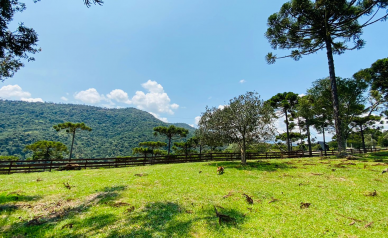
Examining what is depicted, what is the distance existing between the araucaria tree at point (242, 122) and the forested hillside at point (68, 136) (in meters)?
77.9

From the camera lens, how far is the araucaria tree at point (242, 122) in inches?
652

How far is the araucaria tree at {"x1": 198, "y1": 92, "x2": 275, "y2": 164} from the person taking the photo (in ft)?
54.3

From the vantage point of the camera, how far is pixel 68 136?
4636 inches

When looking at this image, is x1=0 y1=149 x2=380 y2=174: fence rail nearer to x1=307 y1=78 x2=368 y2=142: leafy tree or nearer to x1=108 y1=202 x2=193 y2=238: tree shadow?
x1=307 y1=78 x2=368 y2=142: leafy tree

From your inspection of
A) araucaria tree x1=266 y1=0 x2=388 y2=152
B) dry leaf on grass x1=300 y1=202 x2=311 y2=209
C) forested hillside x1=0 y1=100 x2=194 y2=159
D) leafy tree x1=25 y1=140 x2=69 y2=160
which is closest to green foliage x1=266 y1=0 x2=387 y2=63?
araucaria tree x1=266 y1=0 x2=388 y2=152

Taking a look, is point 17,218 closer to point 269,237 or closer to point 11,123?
point 269,237

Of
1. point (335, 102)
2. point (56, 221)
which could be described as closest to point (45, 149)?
point (56, 221)

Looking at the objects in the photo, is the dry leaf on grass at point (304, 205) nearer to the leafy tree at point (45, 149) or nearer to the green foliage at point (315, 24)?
the green foliage at point (315, 24)

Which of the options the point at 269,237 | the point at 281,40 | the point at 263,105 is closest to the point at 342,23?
the point at 281,40

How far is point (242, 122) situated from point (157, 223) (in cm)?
1295

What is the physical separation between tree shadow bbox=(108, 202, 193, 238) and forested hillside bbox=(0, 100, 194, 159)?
8582cm

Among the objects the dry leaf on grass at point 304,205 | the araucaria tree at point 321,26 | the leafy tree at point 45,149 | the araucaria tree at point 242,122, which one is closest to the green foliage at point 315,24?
the araucaria tree at point 321,26

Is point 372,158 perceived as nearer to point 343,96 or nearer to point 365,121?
point 343,96

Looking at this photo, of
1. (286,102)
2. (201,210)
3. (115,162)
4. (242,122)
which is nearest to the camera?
(201,210)
